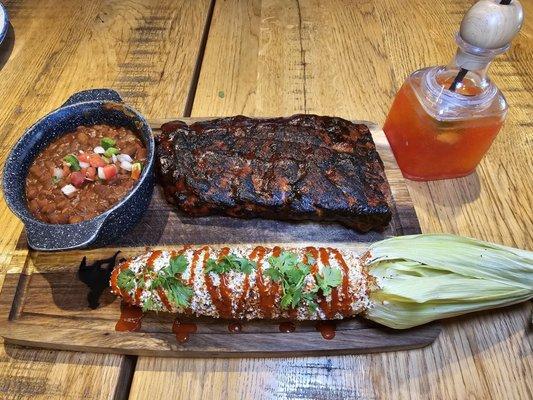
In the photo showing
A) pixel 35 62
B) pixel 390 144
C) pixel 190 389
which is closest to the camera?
pixel 190 389

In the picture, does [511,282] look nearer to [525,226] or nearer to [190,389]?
[525,226]

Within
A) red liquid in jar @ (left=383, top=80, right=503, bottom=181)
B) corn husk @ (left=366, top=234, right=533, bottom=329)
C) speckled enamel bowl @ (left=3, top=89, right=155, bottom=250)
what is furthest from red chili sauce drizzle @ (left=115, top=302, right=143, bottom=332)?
red liquid in jar @ (left=383, top=80, right=503, bottom=181)

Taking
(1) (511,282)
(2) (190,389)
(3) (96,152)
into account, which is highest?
(3) (96,152)

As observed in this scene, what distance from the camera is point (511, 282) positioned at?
2223 mm

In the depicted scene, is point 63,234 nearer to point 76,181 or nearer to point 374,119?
point 76,181

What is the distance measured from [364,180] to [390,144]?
1.90ft

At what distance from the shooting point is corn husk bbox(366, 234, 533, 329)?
2.08 metres

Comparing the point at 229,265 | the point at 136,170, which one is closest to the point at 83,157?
the point at 136,170

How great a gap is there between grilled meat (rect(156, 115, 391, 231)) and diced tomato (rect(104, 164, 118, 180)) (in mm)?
272

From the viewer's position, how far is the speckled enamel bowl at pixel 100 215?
6.57 ft

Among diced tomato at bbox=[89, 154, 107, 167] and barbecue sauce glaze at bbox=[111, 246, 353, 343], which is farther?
diced tomato at bbox=[89, 154, 107, 167]

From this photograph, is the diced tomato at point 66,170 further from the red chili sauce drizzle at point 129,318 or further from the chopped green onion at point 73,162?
the red chili sauce drizzle at point 129,318

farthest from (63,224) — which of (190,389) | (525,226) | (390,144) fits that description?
(525,226)

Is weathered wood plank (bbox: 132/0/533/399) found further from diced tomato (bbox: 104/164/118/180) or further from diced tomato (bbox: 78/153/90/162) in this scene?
diced tomato (bbox: 78/153/90/162)
